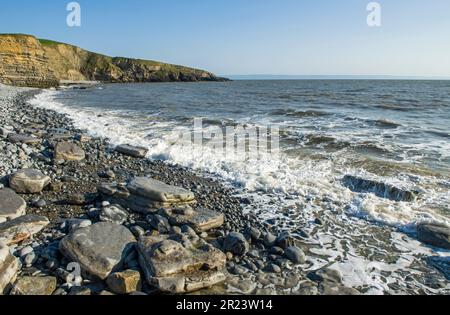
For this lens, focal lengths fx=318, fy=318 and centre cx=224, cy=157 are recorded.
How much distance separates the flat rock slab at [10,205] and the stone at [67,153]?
11.3 feet

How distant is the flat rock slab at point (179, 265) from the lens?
14.6ft

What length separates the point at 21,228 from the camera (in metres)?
5.65

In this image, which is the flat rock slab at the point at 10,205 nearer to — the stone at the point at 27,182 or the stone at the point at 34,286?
the stone at the point at 27,182

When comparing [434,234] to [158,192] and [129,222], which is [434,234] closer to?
[158,192]

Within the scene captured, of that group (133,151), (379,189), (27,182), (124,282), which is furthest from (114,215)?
(379,189)

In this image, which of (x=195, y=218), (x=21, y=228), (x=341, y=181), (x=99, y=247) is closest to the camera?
(x=99, y=247)

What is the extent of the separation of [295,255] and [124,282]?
2.82 m

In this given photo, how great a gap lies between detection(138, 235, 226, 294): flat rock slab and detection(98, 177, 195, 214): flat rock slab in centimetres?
166

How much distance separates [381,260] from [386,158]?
7845 millimetres

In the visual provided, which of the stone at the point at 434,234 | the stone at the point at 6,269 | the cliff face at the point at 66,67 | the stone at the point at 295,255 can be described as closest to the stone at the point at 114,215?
the stone at the point at 6,269

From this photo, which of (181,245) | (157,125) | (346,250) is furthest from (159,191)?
(157,125)

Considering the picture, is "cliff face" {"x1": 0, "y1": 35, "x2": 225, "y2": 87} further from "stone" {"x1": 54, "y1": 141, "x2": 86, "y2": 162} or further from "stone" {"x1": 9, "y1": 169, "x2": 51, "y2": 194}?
"stone" {"x1": 9, "y1": 169, "x2": 51, "y2": 194}

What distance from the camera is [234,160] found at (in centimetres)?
1148
